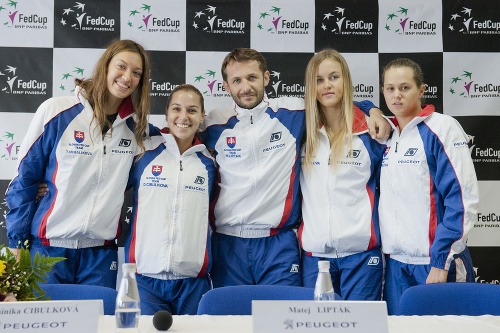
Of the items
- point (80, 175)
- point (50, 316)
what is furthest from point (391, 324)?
point (80, 175)

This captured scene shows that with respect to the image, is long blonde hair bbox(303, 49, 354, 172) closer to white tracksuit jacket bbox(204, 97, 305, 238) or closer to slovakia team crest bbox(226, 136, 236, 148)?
white tracksuit jacket bbox(204, 97, 305, 238)

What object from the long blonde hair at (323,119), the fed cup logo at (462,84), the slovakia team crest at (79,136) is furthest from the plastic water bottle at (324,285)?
the fed cup logo at (462,84)

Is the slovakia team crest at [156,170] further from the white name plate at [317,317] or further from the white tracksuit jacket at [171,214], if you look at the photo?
the white name plate at [317,317]

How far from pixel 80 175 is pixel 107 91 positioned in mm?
498

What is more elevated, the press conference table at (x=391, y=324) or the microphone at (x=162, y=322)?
the microphone at (x=162, y=322)

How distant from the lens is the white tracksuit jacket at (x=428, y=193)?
256cm

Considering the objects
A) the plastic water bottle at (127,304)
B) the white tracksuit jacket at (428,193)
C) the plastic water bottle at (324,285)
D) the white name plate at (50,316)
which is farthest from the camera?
the white tracksuit jacket at (428,193)

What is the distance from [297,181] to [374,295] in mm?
755

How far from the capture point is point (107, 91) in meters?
2.86

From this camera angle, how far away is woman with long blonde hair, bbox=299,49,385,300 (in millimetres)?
2789

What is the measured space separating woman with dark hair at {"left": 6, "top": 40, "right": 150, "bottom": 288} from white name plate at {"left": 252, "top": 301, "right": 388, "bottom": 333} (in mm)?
1705

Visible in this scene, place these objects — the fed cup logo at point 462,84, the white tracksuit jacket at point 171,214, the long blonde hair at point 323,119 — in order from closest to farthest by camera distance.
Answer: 1. the white tracksuit jacket at point 171,214
2. the long blonde hair at point 323,119
3. the fed cup logo at point 462,84

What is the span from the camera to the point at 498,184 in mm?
3391

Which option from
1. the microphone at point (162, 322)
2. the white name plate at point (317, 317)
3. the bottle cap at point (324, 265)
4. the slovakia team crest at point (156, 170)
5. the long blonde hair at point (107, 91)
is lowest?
the microphone at point (162, 322)
